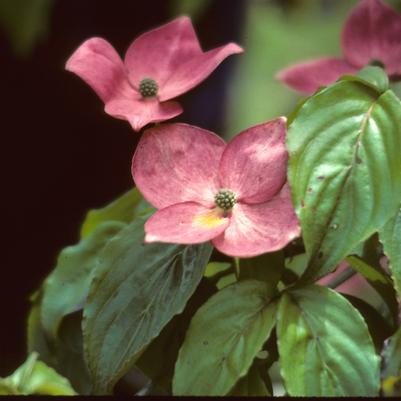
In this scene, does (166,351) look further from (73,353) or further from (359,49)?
(359,49)

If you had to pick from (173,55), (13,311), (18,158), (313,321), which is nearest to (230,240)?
(313,321)

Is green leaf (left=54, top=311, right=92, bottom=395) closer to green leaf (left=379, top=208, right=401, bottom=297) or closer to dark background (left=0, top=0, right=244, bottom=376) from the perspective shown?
green leaf (left=379, top=208, right=401, bottom=297)

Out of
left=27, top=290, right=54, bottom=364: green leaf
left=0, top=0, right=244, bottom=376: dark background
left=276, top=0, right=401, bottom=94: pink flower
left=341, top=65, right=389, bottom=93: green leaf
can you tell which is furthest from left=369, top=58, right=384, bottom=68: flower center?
left=0, top=0, right=244, bottom=376: dark background

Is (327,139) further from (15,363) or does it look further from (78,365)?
(15,363)

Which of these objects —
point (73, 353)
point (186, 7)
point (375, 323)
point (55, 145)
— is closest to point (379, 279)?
point (375, 323)

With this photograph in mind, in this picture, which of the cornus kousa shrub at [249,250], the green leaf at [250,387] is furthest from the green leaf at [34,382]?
the green leaf at [250,387]

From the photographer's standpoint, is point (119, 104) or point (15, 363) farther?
point (15, 363)
